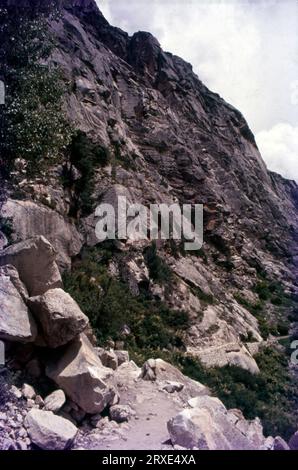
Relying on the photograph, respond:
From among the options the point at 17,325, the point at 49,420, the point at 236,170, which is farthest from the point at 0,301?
the point at 236,170

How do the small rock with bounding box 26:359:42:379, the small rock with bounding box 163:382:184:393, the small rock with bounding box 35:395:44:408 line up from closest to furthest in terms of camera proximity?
the small rock with bounding box 35:395:44:408 → the small rock with bounding box 26:359:42:379 → the small rock with bounding box 163:382:184:393

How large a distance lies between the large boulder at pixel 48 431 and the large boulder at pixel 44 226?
8150mm

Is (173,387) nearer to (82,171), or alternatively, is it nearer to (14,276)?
(14,276)

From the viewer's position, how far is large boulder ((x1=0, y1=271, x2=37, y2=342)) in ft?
25.1

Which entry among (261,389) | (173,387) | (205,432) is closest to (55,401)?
(205,432)

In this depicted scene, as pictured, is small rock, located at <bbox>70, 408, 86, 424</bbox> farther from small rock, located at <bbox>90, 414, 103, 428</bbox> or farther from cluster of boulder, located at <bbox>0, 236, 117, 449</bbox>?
small rock, located at <bbox>90, 414, 103, 428</bbox>

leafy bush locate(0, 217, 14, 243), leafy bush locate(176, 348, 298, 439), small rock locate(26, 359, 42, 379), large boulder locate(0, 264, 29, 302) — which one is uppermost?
leafy bush locate(0, 217, 14, 243)

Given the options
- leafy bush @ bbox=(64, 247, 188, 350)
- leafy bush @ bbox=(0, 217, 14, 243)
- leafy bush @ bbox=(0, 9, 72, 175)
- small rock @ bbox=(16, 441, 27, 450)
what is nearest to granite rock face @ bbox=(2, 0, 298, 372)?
leafy bush @ bbox=(64, 247, 188, 350)

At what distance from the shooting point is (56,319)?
8305 millimetres

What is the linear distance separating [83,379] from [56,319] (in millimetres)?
1312

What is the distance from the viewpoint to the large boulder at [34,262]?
29.5ft

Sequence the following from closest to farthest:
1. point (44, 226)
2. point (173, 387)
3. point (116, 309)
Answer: point (173, 387), point (116, 309), point (44, 226)

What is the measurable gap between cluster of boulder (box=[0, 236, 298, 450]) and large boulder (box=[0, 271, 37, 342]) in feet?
0.06
